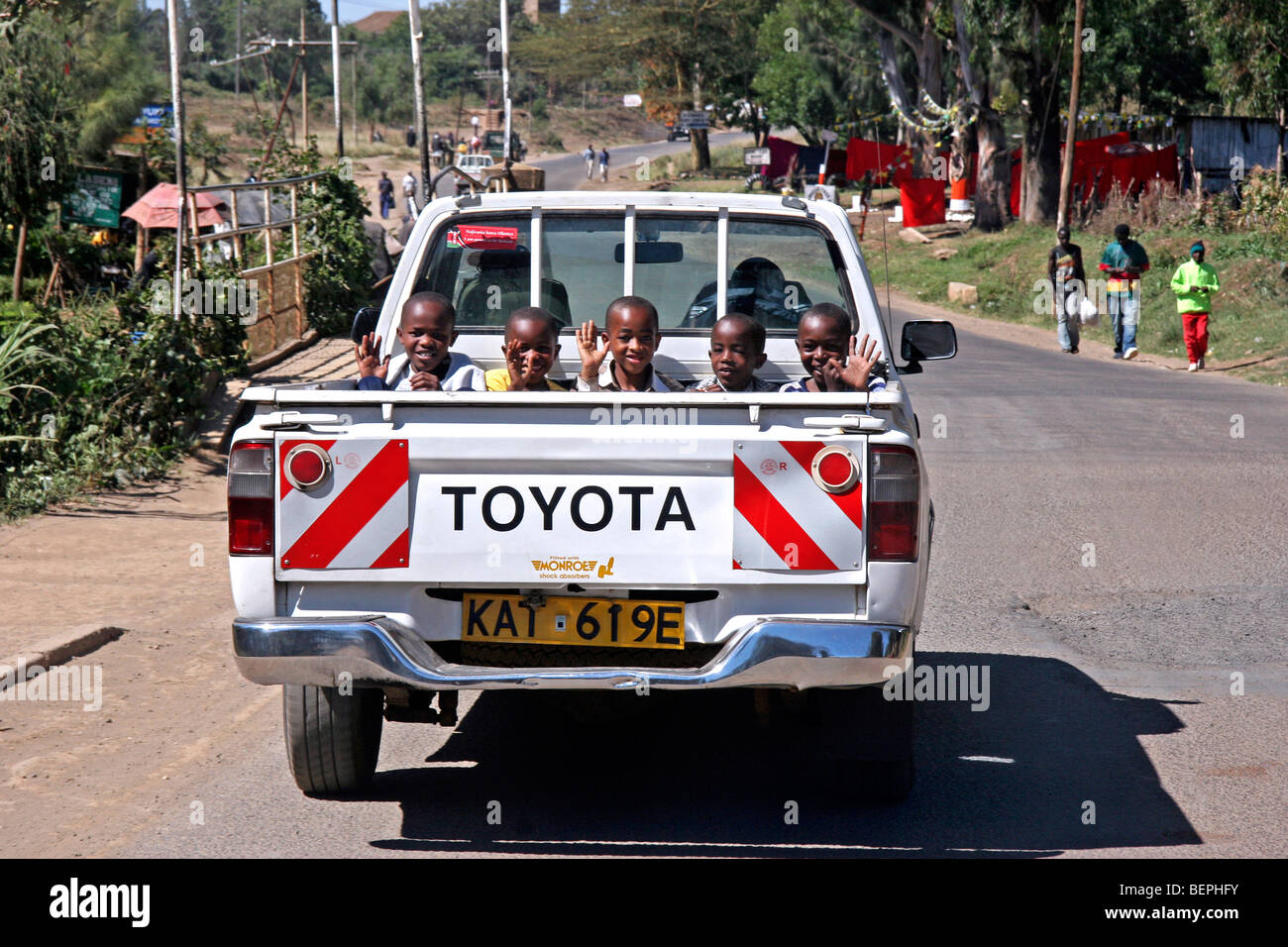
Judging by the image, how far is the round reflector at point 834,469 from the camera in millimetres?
3957

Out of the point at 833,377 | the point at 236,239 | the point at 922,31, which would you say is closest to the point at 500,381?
the point at 833,377

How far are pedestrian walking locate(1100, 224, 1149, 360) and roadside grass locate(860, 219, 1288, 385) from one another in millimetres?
1153

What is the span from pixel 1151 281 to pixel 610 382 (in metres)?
21.7

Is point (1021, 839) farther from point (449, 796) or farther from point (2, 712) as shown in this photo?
point (2, 712)

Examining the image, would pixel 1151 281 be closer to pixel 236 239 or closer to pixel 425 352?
pixel 236 239

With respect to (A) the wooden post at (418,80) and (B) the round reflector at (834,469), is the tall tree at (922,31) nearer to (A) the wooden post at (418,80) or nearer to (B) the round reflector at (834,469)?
(A) the wooden post at (418,80)

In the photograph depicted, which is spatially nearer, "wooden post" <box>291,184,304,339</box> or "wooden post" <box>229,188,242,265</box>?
"wooden post" <box>229,188,242,265</box>

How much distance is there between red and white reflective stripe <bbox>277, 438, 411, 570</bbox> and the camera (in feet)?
13.1

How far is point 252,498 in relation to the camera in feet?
13.2

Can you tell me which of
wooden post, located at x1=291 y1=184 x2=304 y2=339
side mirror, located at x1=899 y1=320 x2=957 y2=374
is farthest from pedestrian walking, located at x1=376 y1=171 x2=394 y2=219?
side mirror, located at x1=899 y1=320 x2=957 y2=374

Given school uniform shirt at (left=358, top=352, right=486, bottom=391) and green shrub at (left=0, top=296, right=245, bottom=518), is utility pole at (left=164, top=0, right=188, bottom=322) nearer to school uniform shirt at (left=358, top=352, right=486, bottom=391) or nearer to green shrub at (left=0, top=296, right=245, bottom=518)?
green shrub at (left=0, top=296, right=245, bottom=518)

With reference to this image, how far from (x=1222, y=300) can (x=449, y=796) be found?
20.6m

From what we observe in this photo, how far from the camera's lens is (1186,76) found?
48.6m
